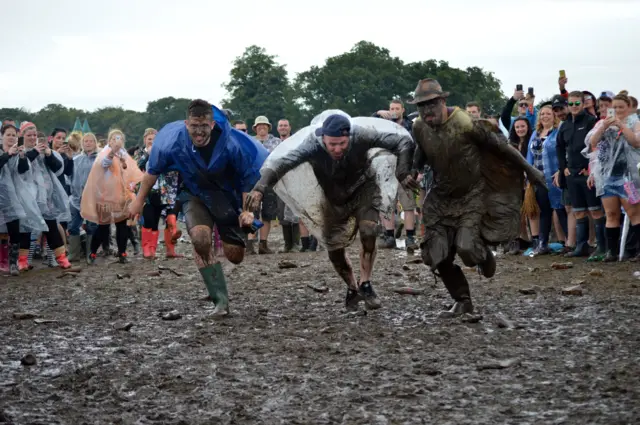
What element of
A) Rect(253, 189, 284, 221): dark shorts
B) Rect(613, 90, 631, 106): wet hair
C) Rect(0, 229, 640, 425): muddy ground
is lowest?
Rect(0, 229, 640, 425): muddy ground

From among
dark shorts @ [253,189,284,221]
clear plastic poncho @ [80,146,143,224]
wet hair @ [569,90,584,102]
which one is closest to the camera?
wet hair @ [569,90,584,102]

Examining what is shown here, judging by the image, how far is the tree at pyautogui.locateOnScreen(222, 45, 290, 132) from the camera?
91875 millimetres

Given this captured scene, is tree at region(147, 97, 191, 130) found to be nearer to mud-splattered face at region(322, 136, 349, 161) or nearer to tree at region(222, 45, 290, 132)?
tree at region(222, 45, 290, 132)

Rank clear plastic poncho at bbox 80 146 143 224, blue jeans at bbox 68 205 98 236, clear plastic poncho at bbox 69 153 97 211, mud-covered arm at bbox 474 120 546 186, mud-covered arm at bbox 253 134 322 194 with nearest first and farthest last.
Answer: mud-covered arm at bbox 474 120 546 186
mud-covered arm at bbox 253 134 322 194
clear plastic poncho at bbox 80 146 143 224
blue jeans at bbox 68 205 98 236
clear plastic poncho at bbox 69 153 97 211

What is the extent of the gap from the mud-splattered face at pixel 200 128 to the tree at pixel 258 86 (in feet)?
271

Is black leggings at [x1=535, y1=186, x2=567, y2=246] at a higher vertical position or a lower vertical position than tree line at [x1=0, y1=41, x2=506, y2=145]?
lower

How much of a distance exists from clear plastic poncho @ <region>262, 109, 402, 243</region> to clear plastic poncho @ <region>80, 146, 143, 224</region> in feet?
20.6

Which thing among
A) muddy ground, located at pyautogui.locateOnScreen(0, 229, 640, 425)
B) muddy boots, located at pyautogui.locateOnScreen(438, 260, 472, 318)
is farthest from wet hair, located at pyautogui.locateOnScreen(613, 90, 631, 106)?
muddy boots, located at pyautogui.locateOnScreen(438, 260, 472, 318)

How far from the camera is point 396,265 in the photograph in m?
13.3

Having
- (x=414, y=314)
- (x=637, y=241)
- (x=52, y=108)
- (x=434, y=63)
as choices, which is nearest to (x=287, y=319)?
(x=414, y=314)

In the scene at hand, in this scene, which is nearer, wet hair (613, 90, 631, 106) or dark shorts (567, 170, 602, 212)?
wet hair (613, 90, 631, 106)

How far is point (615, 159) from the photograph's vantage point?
1269 cm

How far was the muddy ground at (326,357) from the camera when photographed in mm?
5352

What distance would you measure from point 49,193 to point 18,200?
0.85m
